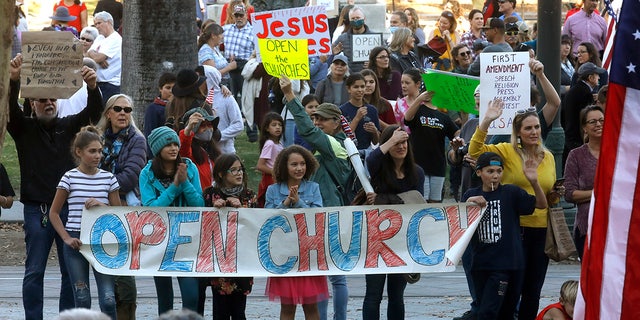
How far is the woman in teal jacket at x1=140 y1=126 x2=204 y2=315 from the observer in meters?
9.30

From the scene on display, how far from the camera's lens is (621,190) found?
5.64m

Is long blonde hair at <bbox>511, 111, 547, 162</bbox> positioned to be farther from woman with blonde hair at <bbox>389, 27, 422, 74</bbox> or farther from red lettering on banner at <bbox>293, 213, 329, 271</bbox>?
woman with blonde hair at <bbox>389, 27, 422, 74</bbox>

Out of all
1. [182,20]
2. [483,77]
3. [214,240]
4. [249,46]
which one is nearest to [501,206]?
[483,77]

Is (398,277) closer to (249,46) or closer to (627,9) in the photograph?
(627,9)

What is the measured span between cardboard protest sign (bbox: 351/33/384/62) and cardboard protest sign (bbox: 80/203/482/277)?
7039 millimetres

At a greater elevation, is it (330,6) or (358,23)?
(358,23)

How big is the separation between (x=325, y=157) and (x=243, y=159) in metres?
7.16

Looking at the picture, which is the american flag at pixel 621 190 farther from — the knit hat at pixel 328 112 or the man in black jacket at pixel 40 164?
the knit hat at pixel 328 112

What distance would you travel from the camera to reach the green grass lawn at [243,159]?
Result: 1644 centimetres

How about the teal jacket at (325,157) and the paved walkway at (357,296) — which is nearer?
the teal jacket at (325,157)

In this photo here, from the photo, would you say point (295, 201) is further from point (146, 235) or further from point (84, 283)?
point (84, 283)

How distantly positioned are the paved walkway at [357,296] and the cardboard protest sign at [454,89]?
164cm

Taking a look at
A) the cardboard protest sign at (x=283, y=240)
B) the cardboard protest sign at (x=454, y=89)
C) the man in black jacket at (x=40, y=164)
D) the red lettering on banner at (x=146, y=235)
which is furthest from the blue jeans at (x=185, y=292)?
the cardboard protest sign at (x=454, y=89)

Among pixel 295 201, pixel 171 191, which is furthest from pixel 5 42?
pixel 295 201
